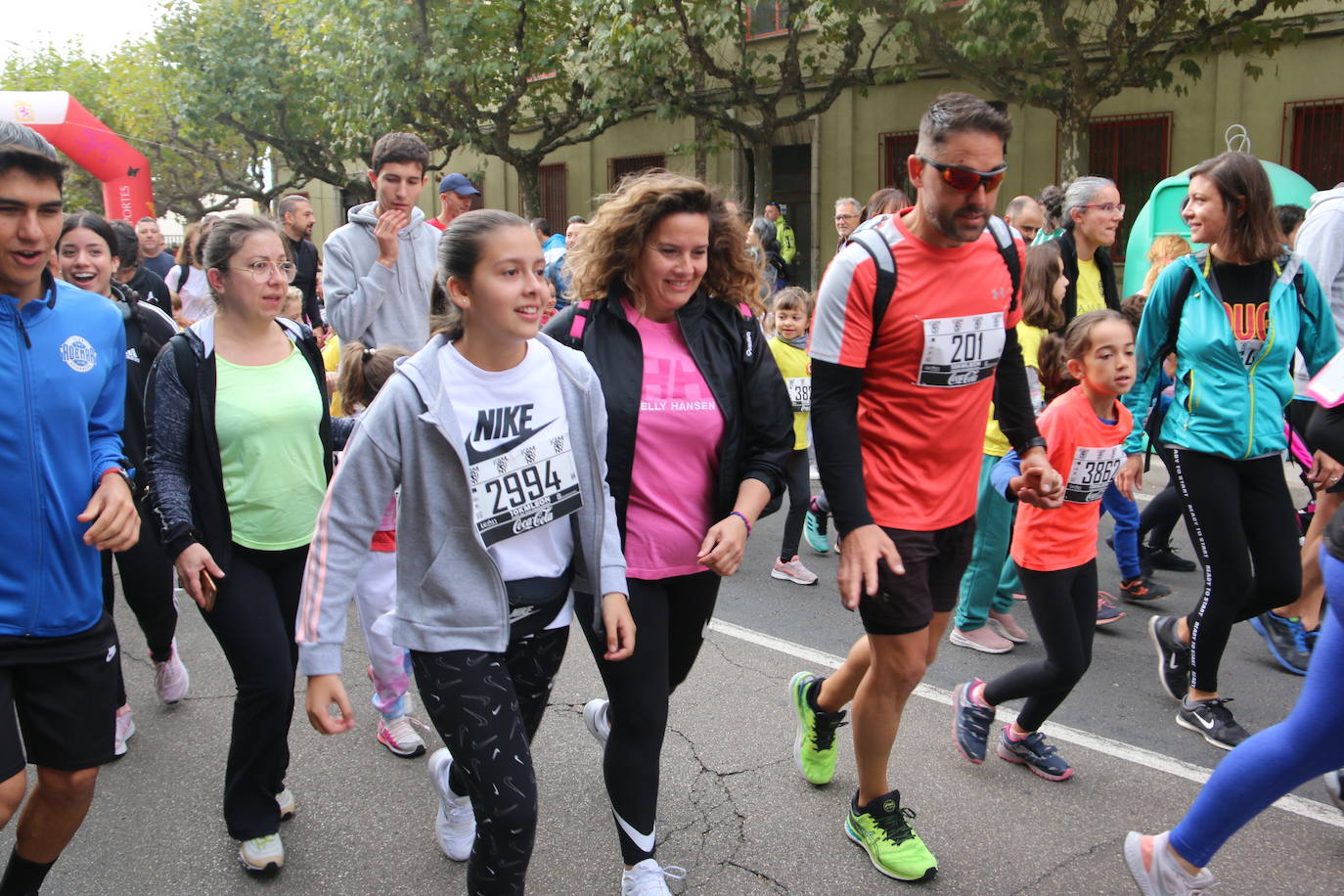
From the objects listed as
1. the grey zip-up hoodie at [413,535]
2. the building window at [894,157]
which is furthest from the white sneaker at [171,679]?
the building window at [894,157]

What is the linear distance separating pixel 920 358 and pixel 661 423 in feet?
2.39

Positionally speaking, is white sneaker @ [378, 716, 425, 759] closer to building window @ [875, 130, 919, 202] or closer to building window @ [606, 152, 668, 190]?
building window @ [875, 130, 919, 202]

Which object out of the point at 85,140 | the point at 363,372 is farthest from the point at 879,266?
the point at 85,140

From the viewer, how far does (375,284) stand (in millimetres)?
4793

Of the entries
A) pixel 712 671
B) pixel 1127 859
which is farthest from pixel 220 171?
pixel 1127 859

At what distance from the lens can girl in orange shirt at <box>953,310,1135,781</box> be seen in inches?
144

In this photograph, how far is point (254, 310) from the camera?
131 inches

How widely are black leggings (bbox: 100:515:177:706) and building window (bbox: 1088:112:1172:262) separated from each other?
14.2 metres

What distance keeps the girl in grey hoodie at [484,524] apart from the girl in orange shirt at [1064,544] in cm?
145

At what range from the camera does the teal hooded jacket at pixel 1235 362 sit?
3889 mm

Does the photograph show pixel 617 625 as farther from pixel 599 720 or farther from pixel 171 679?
pixel 171 679

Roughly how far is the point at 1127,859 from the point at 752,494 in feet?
4.51

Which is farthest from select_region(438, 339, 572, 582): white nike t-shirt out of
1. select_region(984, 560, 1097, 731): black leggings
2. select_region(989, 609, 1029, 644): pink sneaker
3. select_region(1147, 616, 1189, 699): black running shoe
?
select_region(989, 609, 1029, 644): pink sneaker

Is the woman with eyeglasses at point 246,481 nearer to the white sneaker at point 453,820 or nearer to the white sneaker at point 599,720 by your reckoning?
the white sneaker at point 453,820
